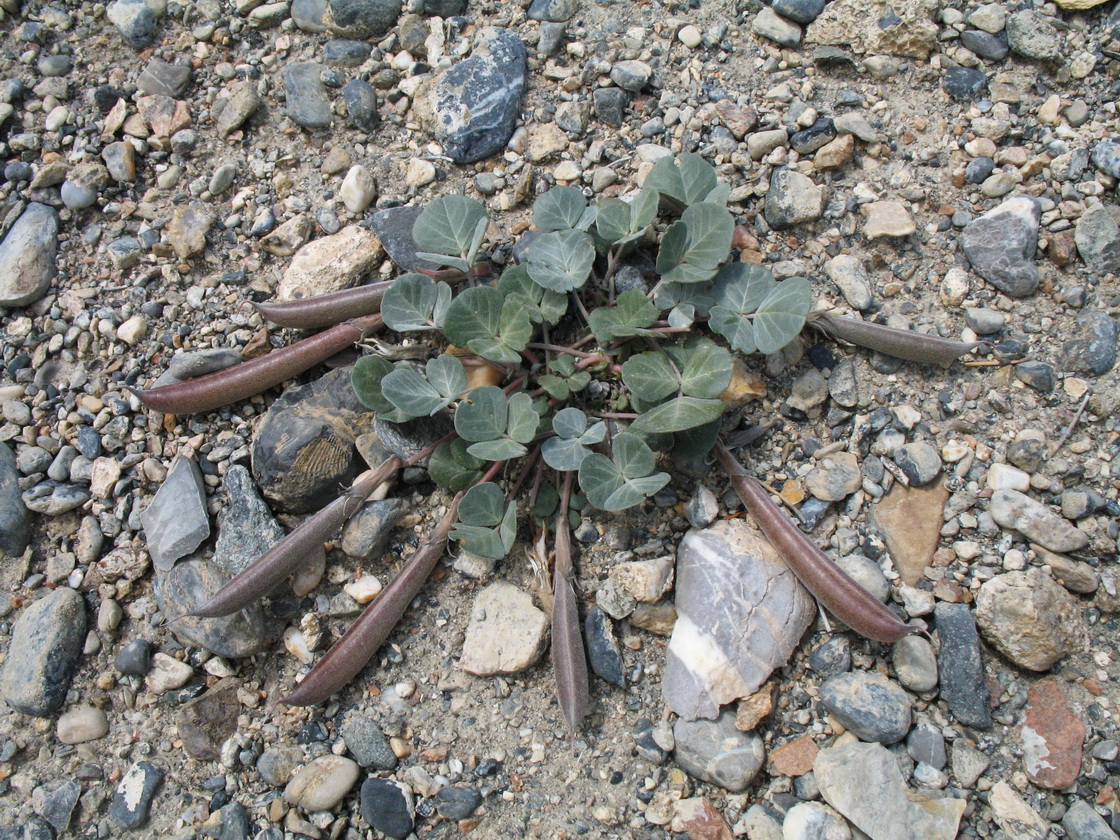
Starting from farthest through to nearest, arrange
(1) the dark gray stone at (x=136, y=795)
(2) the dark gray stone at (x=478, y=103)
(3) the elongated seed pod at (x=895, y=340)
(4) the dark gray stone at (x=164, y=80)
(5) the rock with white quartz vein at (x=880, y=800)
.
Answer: (4) the dark gray stone at (x=164, y=80) < (2) the dark gray stone at (x=478, y=103) < (3) the elongated seed pod at (x=895, y=340) < (1) the dark gray stone at (x=136, y=795) < (5) the rock with white quartz vein at (x=880, y=800)

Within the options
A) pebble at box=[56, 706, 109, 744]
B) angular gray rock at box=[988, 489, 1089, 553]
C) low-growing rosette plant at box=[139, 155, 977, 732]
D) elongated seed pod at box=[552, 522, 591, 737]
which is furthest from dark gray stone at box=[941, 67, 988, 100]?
pebble at box=[56, 706, 109, 744]

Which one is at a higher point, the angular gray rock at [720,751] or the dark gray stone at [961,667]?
the dark gray stone at [961,667]

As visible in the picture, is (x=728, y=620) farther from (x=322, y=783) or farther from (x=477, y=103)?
(x=477, y=103)

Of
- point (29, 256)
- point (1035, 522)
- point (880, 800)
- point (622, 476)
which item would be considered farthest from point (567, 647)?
point (29, 256)

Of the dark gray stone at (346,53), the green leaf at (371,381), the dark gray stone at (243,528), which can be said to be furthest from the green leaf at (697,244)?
the dark gray stone at (346,53)

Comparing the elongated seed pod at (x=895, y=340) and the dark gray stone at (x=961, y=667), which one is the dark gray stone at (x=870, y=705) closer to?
the dark gray stone at (x=961, y=667)
